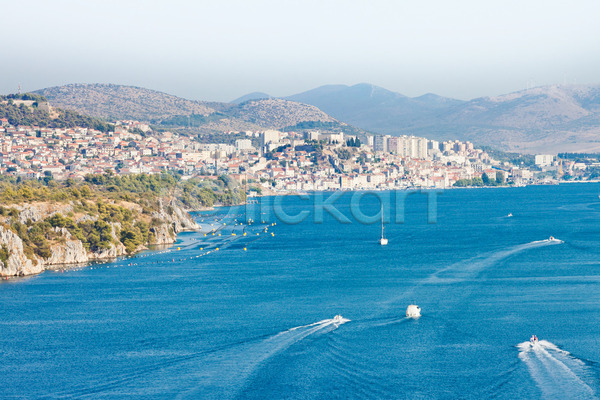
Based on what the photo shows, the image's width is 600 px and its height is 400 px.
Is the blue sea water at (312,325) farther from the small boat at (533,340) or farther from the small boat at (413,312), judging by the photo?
the small boat at (413,312)

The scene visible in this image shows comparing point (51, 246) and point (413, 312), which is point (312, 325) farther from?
point (51, 246)

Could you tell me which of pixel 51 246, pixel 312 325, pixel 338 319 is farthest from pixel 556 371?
pixel 51 246

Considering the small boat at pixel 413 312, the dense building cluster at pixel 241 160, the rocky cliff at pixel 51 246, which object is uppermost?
the dense building cluster at pixel 241 160

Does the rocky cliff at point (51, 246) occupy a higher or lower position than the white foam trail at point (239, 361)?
higher

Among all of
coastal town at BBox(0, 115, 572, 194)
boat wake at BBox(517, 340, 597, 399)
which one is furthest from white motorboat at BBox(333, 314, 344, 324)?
coastal town at BBox(0, 115, 572, 194)

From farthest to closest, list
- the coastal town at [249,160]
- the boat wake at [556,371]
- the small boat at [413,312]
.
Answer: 1. the coastal town at [249,160]
2. the small boat at [413,312]
3. the boat wake at [556,371]

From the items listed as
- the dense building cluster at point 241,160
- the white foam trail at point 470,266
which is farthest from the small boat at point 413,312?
the dense building cluster at point 241,160
